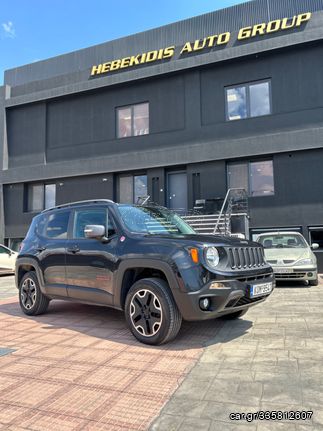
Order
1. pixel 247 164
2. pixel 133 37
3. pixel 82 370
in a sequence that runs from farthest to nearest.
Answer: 1. pixel 133 37
2. pixel 247 164
3. pixel 82 370

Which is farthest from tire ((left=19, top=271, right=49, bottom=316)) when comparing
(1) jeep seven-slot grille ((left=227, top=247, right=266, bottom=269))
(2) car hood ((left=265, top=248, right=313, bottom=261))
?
(2) car hood ((left=265, top=248, right=313, bottom=261))

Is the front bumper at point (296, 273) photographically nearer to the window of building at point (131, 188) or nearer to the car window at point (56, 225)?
the car window at point (56, 225)

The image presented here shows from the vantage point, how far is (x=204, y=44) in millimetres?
16516

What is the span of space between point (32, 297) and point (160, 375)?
366 cm

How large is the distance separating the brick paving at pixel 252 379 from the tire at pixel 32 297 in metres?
3.17

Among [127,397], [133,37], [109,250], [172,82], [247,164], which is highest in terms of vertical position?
[133,37]

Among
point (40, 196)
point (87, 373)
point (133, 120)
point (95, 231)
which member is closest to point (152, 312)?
point (87, 373)

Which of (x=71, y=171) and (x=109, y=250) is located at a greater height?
(x=71, y=171)

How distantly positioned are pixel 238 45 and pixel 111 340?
1492 cm

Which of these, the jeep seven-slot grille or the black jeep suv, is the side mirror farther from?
the jeep seven-slot grille

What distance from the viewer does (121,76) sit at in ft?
58.3

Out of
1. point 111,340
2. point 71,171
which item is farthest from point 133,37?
point 111,340

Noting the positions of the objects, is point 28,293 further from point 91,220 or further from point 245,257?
point 245,257

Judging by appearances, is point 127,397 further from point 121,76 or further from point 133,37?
point 133,37
